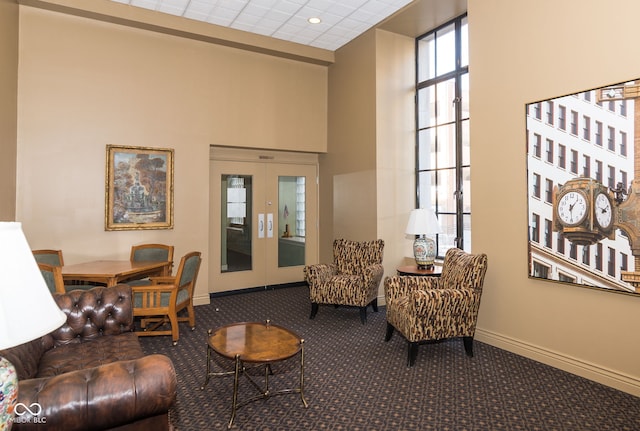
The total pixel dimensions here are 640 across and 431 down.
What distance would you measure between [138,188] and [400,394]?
453cm

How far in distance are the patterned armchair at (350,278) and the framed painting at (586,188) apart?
197cm

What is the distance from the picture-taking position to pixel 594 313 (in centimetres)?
343

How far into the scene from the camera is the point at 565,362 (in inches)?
143

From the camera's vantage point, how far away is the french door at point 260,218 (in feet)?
22.1

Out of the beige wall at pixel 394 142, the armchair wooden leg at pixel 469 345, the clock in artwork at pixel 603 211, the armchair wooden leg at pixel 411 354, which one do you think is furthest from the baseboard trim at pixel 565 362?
the beige wall at pixel 394 142

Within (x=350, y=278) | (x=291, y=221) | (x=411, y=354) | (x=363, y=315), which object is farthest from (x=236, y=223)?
(x=411, y=354)

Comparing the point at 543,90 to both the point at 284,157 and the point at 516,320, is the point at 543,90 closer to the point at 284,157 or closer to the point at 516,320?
the point at 516,320

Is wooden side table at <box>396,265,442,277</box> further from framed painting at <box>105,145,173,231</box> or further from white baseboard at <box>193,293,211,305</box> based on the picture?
framed painting at <box>105,145,173,231</box>

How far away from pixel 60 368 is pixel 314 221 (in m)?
5.40

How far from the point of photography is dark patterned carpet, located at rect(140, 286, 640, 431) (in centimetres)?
279

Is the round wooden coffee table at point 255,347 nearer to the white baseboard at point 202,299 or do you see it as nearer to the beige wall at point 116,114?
the white baseboard at point 202,299

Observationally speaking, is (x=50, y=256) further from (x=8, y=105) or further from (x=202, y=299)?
(x=202, y=299)

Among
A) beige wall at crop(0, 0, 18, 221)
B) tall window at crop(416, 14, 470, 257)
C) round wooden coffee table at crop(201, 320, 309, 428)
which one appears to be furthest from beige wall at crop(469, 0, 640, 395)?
beige wall at crop(0, 0, 18, 221)

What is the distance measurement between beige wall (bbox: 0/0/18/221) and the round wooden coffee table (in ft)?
10.5
